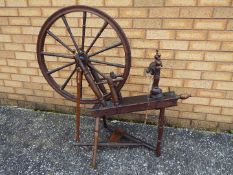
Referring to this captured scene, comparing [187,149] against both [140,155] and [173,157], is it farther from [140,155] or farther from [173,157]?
[140,155]

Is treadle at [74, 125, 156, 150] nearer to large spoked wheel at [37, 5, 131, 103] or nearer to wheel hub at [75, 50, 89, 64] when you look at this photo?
large spoked wheel at [37, 5, 131, 103]

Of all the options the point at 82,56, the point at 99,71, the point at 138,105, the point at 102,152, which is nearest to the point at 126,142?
the point at 102,152

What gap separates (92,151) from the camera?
293 centimetres

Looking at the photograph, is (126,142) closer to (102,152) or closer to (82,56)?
(102,152)

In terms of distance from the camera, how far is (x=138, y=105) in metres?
2.62

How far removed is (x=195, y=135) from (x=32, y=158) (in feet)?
5.85

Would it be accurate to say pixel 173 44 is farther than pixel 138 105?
Yes

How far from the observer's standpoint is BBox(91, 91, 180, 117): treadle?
258 centimetres

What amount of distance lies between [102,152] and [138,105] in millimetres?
686

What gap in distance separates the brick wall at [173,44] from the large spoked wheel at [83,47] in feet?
0.55

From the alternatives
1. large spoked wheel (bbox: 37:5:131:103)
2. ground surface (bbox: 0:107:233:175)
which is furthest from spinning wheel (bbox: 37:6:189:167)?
ground surface (bbox: 0:107:233:175)

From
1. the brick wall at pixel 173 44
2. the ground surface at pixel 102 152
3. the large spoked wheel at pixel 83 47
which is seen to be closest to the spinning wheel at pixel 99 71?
the large spoked wheel at pixel 83 47

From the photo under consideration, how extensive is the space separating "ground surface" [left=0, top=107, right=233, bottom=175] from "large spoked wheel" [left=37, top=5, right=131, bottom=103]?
1.76 feet

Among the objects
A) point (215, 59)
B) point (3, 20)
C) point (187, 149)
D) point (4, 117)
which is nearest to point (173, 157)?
point (187, 149)
